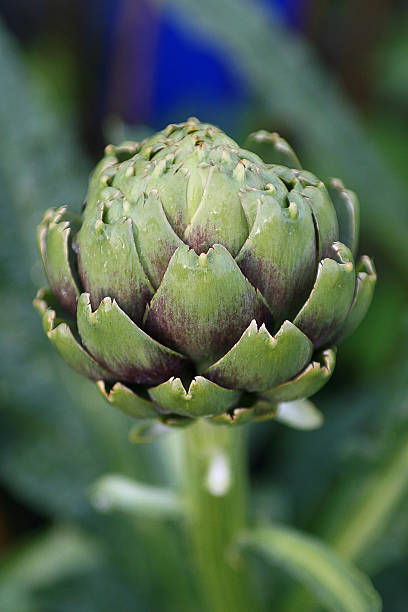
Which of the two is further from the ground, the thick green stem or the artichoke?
the artichoke

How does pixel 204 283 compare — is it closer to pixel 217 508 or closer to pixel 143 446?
pixel 217 508

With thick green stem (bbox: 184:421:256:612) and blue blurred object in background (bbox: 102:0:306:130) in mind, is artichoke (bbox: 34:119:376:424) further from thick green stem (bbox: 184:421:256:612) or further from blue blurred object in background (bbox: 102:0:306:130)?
blue blurred object in background (bbox: 102:0:306:130)

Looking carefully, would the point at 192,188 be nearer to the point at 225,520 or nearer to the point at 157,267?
the point at 157,267

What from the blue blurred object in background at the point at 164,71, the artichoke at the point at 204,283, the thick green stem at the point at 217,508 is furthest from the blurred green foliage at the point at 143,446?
the blue blurred object in background at the point at 164,71

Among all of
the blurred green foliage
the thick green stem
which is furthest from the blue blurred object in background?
the thick green stem

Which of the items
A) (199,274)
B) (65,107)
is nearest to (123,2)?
(65,107)
